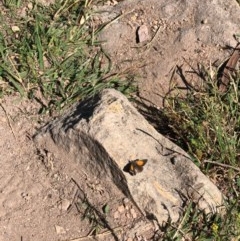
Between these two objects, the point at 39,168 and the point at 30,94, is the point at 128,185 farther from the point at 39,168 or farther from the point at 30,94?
the point at 30,94

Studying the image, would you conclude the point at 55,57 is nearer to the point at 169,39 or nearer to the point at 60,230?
the point at 169,39

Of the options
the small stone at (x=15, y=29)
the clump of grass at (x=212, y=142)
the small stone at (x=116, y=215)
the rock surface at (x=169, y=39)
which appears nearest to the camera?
the clump of grass at (x=212, y=142)

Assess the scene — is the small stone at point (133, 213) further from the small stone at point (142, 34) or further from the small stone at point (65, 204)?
Result: the small stone at point (142, 34)

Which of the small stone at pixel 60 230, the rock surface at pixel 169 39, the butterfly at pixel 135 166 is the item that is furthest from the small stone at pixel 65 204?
the rock surface at pixel 169 39

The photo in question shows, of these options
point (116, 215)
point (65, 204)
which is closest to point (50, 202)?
point (65, 204)

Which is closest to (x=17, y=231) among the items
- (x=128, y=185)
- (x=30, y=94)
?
(x=128, y=185)
